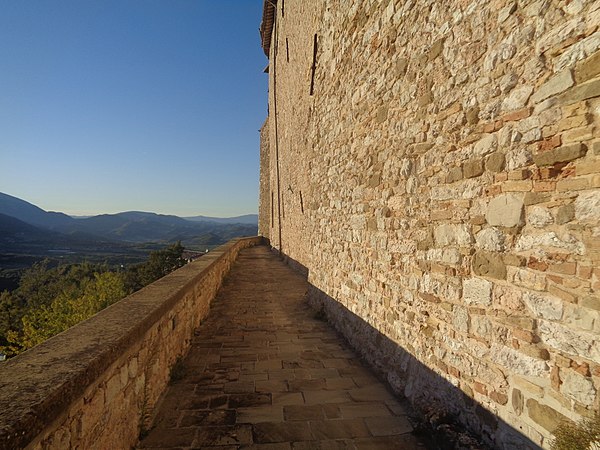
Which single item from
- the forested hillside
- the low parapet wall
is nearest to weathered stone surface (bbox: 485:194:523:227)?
the low parapet wall

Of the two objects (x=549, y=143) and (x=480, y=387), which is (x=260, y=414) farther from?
(x=549, y=143)

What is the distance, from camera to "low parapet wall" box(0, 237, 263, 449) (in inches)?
52.0

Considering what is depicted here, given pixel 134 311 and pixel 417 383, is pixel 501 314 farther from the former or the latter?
pixel 134 311

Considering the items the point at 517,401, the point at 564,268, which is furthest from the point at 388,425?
the point at 564,268

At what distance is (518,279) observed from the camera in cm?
192

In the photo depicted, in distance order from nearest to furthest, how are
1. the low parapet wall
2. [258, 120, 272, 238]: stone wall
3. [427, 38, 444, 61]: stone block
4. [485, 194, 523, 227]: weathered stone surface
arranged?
the low parapet wall → [485, 194, 523, 227]: weathered stone surface → [427, 38, 444, 61]: stone block → [258, 120, 272, 238]: stone wall

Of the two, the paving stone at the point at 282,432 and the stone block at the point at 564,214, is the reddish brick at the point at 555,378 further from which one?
the paving stone at the point at 282,432

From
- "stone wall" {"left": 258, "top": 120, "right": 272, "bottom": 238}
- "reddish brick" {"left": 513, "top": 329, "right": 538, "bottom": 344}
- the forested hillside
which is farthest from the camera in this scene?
"stone wall" {"left": 258, "top": 120, "right": 272, "bottom": 238}

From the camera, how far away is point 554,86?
1.71 metres

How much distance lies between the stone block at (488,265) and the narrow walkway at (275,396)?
Result: 4.57 feet

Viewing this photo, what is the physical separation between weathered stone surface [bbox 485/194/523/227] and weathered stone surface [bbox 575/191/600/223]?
0.30 meters

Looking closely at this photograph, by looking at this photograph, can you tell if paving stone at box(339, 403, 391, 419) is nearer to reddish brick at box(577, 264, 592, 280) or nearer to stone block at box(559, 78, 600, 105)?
reddish brick at box(577, 264, 592, 280)

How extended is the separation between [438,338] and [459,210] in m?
1.02

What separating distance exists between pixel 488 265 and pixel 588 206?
694 mm
